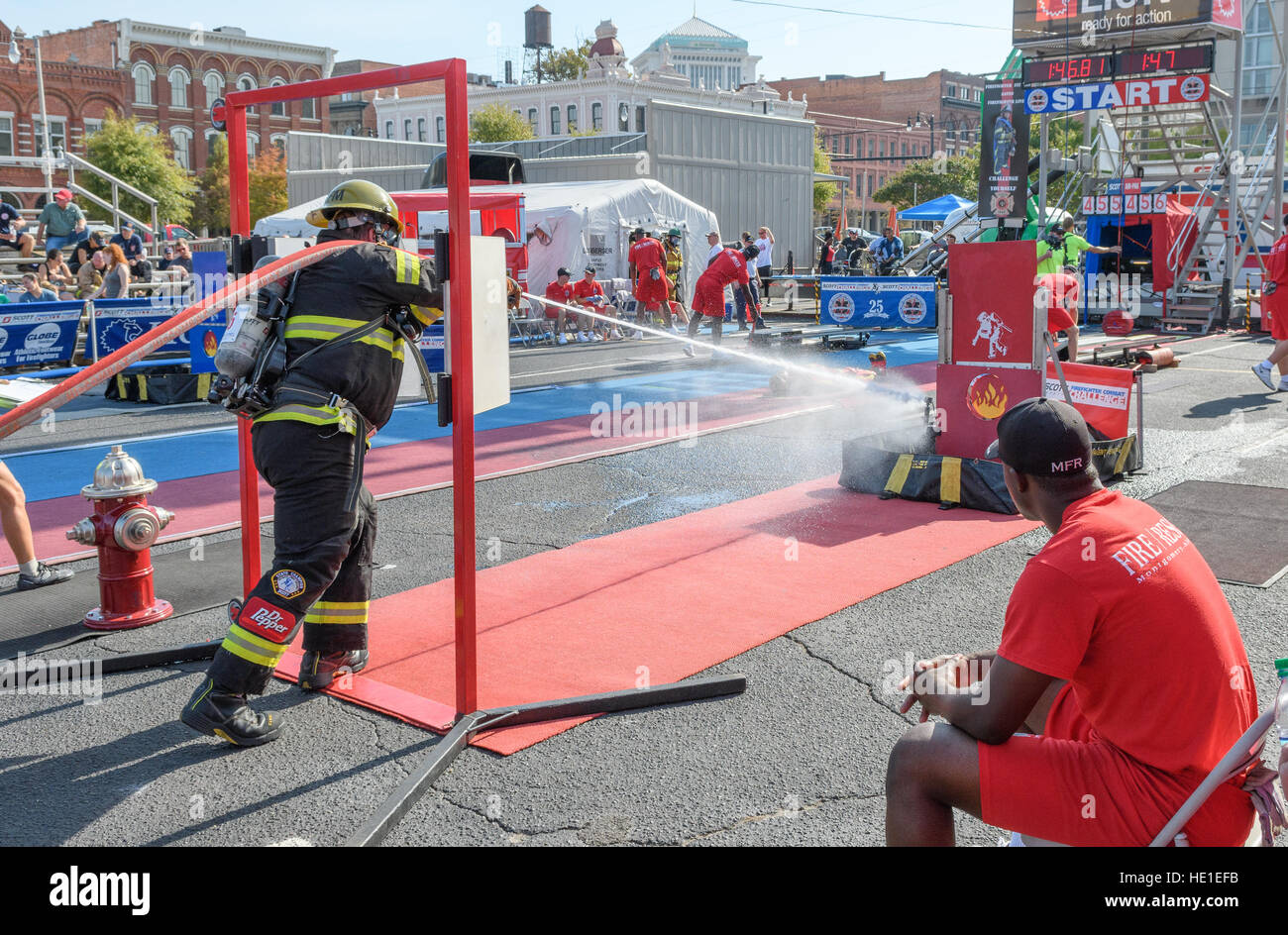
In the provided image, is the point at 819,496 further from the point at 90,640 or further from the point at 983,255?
the point at 90,640

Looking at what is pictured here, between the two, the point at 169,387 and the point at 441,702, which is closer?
the point at 441,702

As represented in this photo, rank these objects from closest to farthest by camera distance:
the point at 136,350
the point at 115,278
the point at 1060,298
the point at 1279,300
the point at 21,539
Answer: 1. the point at 136,350
2. the point at 21,539
3. the point at 1279,300
4. the point at 1060,298
5. the point at 115,278

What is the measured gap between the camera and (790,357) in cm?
1733

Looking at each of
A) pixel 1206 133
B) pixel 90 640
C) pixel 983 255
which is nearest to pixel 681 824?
pixel 90 640

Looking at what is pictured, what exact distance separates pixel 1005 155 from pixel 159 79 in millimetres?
50635

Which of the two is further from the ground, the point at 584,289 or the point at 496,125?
the point at 496,125

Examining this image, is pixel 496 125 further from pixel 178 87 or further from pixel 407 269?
pixel 407 269

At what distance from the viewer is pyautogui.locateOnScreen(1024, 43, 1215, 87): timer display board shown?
23781 mm

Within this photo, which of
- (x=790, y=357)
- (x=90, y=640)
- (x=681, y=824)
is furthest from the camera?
(x=790, y=357)

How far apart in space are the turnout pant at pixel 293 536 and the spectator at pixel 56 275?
631 inches

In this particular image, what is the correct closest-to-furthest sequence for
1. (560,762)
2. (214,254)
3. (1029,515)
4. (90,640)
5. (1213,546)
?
1. (1029,515)
2. (560,762)
3. (90,640)
4. (1213,546)
5. (214,254)

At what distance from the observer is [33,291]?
1703 centimetres

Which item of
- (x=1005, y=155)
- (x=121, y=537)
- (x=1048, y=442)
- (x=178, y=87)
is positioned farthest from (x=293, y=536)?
(x=178, y=87)

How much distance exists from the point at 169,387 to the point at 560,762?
11.5 metres
